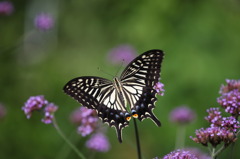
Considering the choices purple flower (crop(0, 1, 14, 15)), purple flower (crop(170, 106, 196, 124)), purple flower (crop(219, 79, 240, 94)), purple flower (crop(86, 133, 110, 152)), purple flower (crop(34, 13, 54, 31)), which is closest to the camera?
purple flower (crop(219, 79, 240, 94))

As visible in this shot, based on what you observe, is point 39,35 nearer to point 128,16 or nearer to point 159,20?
point 128,16

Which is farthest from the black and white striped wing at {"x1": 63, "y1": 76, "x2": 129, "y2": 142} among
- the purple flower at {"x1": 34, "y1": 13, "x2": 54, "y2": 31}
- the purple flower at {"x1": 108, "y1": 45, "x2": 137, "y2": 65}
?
the purple flower at {"x1": 108, "y1": 45, "x2": 137, "y2": 65}

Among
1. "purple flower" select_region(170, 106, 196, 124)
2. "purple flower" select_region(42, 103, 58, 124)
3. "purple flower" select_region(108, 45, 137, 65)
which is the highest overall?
"purple flower" select_region(42, 103, 58, 124)

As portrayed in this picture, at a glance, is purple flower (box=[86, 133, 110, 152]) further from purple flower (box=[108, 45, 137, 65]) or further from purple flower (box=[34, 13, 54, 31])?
purple flower (box=[108, 45, 137, 65])

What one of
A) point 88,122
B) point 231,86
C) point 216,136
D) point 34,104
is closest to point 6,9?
point 34,104

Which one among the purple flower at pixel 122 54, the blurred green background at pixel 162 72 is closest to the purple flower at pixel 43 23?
the blurred green background at pixel 162 72

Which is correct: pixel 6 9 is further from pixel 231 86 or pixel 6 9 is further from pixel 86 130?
pixel 231 86
